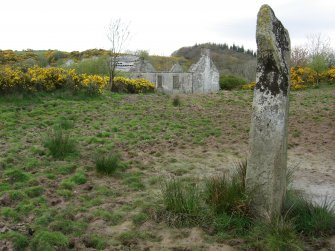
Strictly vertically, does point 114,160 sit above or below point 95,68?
below

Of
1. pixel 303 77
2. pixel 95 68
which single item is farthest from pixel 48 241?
pixel 95 68

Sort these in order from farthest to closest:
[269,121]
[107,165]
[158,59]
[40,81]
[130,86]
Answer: [158,59]
[130,86]
[40,81]
[107,165]
[269,121]

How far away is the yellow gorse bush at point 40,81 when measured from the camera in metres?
12.1

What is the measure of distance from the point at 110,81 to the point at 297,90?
9.50 meters

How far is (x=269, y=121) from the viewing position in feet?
14.9

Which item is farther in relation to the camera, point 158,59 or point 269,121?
point 158,59

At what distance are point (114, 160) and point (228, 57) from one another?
4942cm

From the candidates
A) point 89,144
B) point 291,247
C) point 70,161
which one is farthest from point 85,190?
point 291,247

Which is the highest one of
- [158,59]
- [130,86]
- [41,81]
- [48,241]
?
[158,59]

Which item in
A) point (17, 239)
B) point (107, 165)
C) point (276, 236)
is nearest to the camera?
point (276, 236)

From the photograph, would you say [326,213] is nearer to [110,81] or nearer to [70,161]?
[70,161]

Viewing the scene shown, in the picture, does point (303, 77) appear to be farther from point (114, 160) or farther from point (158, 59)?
point (158, 59)

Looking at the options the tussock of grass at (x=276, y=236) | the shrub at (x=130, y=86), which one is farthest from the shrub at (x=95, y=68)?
the tussock of grass at (x=276, y=236)

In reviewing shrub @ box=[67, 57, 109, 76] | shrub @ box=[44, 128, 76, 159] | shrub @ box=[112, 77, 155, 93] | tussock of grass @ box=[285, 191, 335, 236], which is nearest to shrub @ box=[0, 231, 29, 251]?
tussock of grass @ box=[285, 191, 335, 236]
